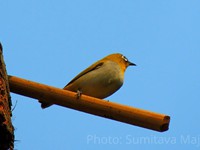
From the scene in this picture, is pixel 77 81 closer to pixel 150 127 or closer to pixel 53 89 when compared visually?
pixel 53 89

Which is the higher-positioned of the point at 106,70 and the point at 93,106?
the point at 106,70

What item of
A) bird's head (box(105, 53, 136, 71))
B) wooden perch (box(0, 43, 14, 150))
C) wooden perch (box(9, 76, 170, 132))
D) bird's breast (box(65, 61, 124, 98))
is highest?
bird's head (box(105, 53, 136, 71))

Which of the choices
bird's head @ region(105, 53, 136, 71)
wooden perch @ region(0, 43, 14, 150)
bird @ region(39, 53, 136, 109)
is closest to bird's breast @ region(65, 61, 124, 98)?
bird @ region(39, 53, 136, 109)

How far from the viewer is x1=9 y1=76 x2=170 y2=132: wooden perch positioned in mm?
5840

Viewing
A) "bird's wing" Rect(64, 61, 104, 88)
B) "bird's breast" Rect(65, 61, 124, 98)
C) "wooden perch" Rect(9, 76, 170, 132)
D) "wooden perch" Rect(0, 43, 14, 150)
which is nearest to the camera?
"wooden perch" Rect(0, 43, 14, 150)

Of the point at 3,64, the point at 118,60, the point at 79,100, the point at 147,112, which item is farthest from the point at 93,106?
the point at 118,60

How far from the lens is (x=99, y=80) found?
9.01 m

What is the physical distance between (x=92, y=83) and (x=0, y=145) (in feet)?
12.1

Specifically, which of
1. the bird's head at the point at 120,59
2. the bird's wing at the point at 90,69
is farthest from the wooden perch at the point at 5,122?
the bird's head at the point at 120,59

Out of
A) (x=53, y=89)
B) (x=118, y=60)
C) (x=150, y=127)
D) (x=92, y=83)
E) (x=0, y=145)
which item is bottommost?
(x=0, y=145)

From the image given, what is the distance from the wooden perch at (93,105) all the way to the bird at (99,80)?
2.16 metres

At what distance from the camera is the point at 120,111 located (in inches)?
236

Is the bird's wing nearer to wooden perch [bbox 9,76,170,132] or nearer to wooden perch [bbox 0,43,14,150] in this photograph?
wooden perch [bbox 9,76,170,132]

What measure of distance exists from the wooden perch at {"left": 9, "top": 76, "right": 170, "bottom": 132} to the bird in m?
2.16
